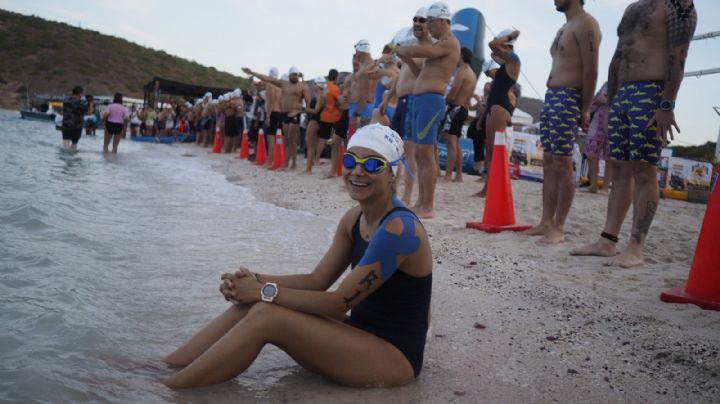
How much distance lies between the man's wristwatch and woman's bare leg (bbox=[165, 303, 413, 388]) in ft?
9.15

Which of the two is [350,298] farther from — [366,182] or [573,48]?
[573,48]

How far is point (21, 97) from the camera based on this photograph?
49.3 metres

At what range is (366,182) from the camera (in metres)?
2.47

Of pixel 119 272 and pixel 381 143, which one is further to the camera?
pixel 119 272

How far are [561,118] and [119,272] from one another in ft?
12.2

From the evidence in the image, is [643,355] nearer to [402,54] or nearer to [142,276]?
[142,276]

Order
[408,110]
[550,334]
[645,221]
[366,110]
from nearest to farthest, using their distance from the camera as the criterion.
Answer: [550,334], [645,221], [408,110], [366,110]

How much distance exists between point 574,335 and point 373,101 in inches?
292

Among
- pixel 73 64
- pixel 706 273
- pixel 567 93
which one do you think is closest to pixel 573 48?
pixel 567 93

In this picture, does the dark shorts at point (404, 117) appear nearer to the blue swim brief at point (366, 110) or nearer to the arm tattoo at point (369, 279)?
the blue swim brief at point (366, 110)

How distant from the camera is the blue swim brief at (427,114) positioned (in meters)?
6.18

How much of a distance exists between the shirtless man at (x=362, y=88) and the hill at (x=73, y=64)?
47325 mm

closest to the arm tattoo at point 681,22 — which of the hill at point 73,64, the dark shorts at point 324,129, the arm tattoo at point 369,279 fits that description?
the arm tattoo at point 369,279

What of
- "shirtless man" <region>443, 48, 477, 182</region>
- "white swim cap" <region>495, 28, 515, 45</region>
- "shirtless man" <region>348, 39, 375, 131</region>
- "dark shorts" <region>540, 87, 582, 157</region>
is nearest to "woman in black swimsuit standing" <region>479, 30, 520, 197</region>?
"white swim cap" <region>495, 28, 515, 45</region>
